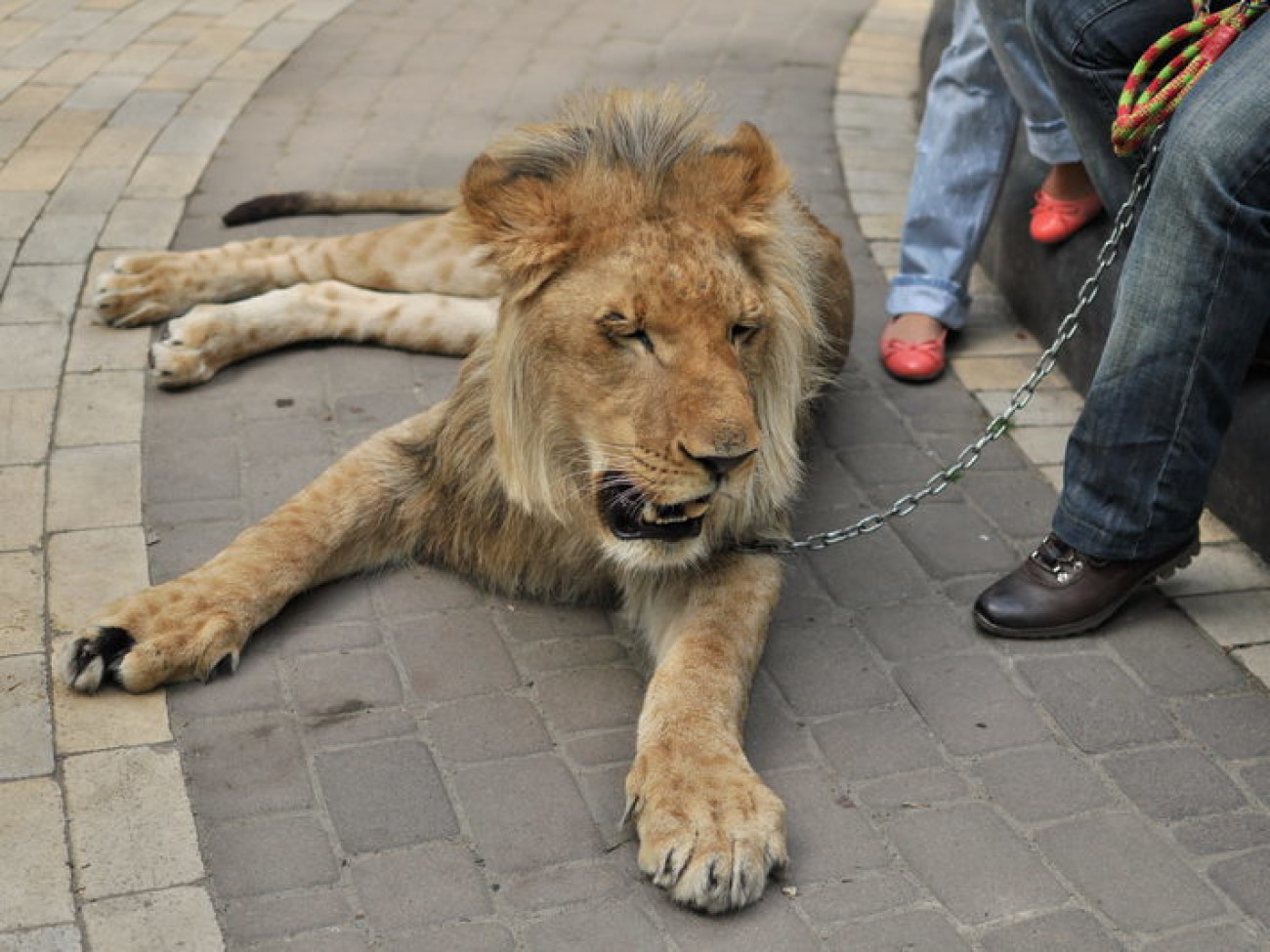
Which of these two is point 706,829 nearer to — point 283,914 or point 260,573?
point 283,914

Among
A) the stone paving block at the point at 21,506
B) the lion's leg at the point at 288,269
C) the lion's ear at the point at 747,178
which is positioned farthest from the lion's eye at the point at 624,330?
the lion's leg at the point at 288,269

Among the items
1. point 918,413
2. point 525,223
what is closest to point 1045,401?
point 918,413

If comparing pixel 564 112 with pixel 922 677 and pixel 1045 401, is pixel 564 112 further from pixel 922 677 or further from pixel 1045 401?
pixel 1045 401

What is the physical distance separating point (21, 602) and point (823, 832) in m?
1.90

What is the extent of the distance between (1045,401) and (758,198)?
6.22 feet

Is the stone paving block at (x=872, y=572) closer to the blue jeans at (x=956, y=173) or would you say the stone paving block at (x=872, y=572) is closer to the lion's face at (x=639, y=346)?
the lion's face at (x=639, y=346)

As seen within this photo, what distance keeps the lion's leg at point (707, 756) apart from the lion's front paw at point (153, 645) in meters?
0.94

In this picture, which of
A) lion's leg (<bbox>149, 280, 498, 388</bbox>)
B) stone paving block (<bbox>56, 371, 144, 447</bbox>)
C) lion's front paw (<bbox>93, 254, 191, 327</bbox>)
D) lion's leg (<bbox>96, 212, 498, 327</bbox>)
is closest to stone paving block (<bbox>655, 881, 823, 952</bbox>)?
stone paving block (<bbox>56, 371, 144, 447</bbox>)

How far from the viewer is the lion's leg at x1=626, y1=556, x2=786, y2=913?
297cm

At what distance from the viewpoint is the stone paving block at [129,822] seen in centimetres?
295

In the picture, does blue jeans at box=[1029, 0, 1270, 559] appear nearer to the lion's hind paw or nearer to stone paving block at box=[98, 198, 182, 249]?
the lion's hind paw

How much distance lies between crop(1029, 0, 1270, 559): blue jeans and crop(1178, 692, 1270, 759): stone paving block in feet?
1.30

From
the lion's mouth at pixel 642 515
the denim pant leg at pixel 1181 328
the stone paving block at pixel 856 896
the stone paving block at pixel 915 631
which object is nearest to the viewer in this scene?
the stone paving block at pixel 856 896

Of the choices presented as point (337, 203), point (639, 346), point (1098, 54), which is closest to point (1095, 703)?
point (639, 346)
